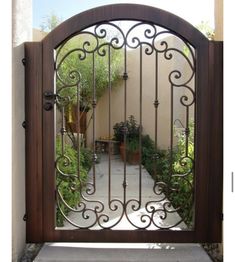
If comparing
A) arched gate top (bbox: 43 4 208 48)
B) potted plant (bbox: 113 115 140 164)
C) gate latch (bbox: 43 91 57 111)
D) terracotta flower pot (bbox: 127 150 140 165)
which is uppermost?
arched gate top (bbox: 43 4 208 48)

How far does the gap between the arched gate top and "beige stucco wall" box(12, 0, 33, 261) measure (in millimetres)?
323

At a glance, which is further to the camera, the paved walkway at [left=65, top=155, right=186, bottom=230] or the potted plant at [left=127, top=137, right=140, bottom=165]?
the potted plant at [left=127, top=137, right=140, bottom=165]

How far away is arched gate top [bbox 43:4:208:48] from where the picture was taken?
8.39 feet

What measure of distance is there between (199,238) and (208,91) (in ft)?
3.73

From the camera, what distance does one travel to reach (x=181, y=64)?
24.8 ft

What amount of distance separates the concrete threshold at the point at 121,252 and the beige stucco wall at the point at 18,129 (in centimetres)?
24

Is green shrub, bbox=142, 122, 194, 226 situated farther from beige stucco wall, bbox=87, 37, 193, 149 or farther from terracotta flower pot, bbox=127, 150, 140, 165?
beige stucco wall, bbox=87, 37, 193, 149

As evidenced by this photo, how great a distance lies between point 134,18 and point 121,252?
5.88 ft

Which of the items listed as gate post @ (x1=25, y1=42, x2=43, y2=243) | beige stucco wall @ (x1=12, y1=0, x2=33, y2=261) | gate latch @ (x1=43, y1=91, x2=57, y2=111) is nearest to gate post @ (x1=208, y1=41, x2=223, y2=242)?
gate latch @ (x1=43, y1=91, x2=57, y2=111)

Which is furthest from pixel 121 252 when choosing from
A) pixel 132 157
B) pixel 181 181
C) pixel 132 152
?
pixel 132 157

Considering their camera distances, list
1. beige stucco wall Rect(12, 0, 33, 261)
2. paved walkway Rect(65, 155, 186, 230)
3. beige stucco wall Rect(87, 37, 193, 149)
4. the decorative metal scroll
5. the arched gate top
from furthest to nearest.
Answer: beige stucco wall Rect(87, 37, 193, 149), paved walkway Rect(65, 155, 186, 230), the decorative metal scroll, the arched gate top, beige stucco wall Rect(12, 0, 33, 261)

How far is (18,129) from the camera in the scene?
2480 millimetres

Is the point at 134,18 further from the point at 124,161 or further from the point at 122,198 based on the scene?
the point at 122,198

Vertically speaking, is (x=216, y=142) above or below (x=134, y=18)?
below
